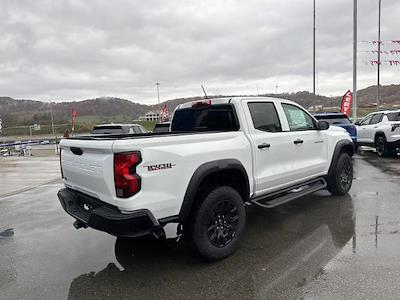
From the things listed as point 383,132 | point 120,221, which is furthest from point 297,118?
point 383,132

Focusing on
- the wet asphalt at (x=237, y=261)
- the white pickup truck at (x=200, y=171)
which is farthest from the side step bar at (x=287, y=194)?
the wet asphalt at (x=237, y=261)

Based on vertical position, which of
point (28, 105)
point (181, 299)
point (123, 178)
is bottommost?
point (181, 299)

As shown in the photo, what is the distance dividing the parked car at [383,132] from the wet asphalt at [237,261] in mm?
6612

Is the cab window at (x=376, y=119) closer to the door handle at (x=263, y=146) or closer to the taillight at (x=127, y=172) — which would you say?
the door handle at (x=263, y=146)

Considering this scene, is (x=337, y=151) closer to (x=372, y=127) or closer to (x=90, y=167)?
(x=90, y=167)

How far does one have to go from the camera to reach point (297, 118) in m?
5.56

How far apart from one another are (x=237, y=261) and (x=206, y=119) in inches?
82.6

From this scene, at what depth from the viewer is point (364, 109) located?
46781 mm

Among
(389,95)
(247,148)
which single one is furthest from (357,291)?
(389,95)

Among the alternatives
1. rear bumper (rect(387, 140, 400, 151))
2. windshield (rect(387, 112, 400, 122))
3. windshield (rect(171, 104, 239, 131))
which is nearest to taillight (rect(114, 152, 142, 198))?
windshield (rect(171, 104, 239, 131))

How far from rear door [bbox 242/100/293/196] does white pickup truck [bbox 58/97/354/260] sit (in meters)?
0.01

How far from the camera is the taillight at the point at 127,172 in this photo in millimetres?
3246

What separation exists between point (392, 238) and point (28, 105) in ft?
204

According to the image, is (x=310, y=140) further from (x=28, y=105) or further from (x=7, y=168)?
(x=28, y=105)
